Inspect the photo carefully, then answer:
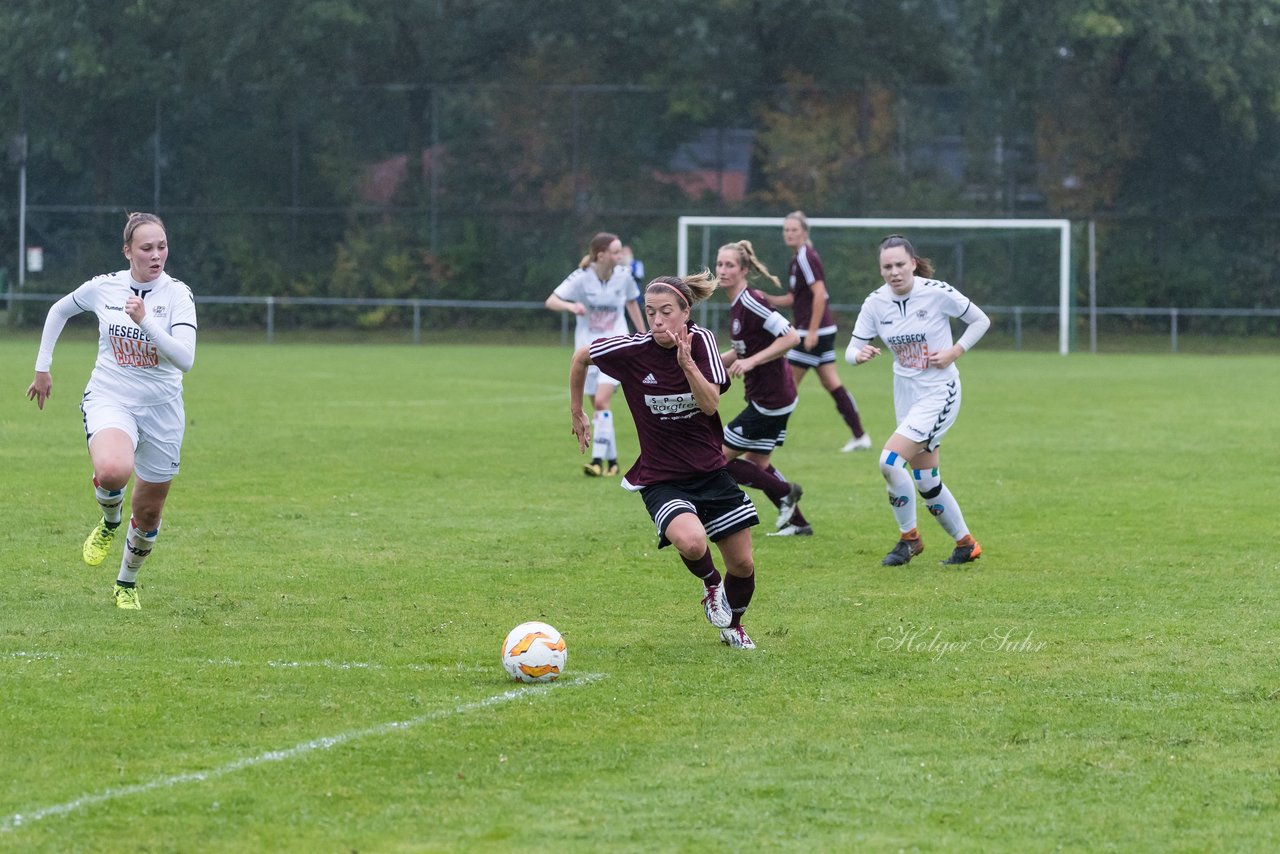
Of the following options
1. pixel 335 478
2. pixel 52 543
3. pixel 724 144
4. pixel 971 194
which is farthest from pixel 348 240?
pixel 52 543

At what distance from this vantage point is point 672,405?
7.22 meters

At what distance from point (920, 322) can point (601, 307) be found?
221 inches

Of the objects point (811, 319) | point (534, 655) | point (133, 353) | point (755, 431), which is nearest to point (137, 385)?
point (133, 353)

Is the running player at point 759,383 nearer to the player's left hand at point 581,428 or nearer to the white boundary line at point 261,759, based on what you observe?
the player's left hand at point 581,428

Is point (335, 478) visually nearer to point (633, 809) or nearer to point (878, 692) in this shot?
point (878, 692)

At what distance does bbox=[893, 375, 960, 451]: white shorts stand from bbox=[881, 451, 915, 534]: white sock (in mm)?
153

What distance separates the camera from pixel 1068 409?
20688mm

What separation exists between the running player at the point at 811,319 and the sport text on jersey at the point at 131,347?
6539 mm

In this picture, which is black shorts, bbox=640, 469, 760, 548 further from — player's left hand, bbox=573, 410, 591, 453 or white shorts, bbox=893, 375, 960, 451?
white shorts, bbox=893, 375, 960, 451

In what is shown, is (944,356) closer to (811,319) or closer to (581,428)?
(581,428)

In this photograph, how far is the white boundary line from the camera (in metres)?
4.72

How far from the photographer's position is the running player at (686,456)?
7.11 metres

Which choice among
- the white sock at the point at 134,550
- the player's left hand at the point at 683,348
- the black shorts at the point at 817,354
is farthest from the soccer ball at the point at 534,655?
the black shorts at the point at 817,354

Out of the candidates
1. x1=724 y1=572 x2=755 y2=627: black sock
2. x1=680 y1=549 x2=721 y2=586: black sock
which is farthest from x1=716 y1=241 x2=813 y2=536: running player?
x1=724 y1=572 x2=755 y2=627: black sock
